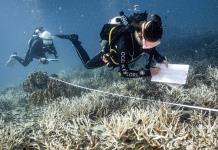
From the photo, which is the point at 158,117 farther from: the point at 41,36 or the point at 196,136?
the point at 41,36

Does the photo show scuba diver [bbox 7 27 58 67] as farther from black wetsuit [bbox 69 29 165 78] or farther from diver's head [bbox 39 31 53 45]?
black wetsuit [bbox 69 29 165 78]

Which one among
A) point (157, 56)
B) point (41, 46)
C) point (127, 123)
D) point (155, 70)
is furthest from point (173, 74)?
point (41, 46)

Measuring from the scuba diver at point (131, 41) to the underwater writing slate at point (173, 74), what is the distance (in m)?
0.13

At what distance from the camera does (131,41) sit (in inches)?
253

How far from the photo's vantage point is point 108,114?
786 cm

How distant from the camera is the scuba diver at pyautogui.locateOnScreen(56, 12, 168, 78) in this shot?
5.57m

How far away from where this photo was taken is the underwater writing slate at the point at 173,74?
245 inches

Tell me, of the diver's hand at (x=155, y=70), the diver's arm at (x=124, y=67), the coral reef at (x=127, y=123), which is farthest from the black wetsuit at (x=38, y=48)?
the diver's hand at (x=155, y=70)

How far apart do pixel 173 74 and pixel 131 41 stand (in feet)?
3.85

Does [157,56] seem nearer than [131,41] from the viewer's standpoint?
No

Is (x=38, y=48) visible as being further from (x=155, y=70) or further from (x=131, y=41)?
(x=155, y=70)

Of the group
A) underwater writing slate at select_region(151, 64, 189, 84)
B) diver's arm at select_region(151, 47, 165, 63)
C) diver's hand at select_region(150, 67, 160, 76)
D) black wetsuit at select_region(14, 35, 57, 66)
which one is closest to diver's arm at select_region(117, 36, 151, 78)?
diver's hand at select_region(150, 67, 160, 76)

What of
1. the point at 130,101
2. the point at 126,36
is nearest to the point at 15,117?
the point at 130,101

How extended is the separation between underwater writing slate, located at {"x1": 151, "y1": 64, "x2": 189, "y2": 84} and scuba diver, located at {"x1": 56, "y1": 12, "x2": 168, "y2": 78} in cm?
13
